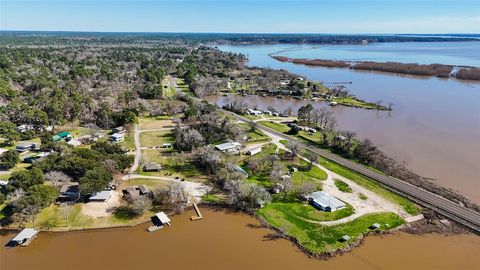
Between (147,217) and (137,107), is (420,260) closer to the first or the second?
(147,217)

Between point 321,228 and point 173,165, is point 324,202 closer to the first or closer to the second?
point 321,228

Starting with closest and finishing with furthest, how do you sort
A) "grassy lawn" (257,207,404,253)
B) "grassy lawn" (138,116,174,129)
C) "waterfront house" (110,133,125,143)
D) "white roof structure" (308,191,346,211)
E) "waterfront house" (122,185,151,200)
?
"grassy lawn" (257,207,404,253), "white roof structure" (308,191,346,211), "waterfront house" (122,185,151,200), "waterfront house" (110,133,125,143), "grassy lawn" (138,116,174,129)

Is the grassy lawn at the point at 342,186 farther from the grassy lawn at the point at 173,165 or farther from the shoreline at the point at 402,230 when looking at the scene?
the grassy lawn at the point at 173,165

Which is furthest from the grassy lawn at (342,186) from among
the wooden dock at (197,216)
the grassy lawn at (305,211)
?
the wooden dock at (197,216)

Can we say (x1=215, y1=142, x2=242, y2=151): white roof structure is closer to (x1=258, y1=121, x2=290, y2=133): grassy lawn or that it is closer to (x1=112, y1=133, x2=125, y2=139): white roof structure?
(x1=258, y1=121, x2=290, y2=133): grassy lawn

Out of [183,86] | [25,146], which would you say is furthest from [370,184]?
[183,86]

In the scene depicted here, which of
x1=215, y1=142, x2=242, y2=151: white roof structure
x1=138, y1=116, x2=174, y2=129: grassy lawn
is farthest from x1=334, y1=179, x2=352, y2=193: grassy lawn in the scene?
x1=138, y1=116, x2=174, y2=129: grassy lawn
